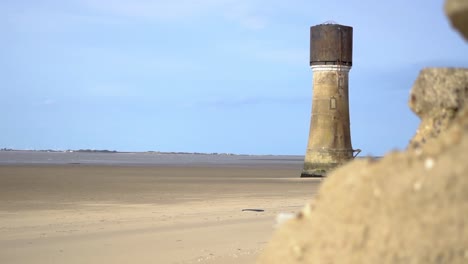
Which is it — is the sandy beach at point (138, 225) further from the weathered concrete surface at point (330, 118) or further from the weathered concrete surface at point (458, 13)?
the weathered concrete surface at point (330, 118)

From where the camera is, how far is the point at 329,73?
112ft

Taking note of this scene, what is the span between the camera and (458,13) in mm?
3166

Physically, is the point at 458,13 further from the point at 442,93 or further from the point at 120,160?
the point at 120,160

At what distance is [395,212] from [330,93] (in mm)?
31484

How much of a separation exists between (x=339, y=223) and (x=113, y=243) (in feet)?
28.0

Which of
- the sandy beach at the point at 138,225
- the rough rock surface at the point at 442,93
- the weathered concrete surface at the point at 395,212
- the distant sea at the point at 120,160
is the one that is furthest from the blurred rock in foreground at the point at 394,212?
the distant sea at the point at 120,160

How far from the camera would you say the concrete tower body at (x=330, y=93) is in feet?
112

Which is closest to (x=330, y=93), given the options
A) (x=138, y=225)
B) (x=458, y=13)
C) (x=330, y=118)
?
(x=330, y=118)

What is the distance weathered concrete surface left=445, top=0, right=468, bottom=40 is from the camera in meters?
3.13

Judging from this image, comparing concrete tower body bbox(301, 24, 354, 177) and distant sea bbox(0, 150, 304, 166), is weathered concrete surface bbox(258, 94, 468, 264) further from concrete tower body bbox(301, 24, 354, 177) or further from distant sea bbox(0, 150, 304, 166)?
distant sea bbox(0, 150, 304, 166)

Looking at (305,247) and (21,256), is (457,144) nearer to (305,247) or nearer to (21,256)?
(305,247)

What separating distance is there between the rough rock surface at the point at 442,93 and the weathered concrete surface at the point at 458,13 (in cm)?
85

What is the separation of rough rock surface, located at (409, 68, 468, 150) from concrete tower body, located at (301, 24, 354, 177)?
98.7ft

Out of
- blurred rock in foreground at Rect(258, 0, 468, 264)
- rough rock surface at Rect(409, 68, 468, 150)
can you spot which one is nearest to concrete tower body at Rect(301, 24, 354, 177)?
rough rock surface at Rect(409, 68, 468, 150)
